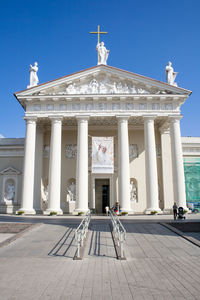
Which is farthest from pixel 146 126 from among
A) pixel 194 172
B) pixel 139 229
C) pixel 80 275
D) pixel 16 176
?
pixel 80 275

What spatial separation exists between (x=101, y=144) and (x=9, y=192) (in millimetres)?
12116

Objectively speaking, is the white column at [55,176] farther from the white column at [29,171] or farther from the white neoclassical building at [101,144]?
the white column at [29,171]

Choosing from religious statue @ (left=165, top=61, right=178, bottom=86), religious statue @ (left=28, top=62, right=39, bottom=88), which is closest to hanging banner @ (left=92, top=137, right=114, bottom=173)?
religious statue @ (left=165, top=61, right=178, bottom=86)

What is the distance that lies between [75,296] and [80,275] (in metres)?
1.32

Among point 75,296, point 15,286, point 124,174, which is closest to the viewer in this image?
point 75,296

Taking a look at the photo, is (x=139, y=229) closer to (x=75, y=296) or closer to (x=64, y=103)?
(x=75, y=296)

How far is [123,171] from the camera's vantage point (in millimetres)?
22109

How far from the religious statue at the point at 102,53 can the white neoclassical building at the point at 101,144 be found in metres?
1.39

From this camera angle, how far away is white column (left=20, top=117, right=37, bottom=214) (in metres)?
22.0

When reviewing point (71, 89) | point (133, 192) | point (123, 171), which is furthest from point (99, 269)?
point (133, 192)

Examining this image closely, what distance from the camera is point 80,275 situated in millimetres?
6066

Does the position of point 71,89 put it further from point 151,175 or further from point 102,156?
point 151,175

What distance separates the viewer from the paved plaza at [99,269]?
196 inches

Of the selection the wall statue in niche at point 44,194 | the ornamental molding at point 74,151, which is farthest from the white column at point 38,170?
the ornamental molding at point 74,151
